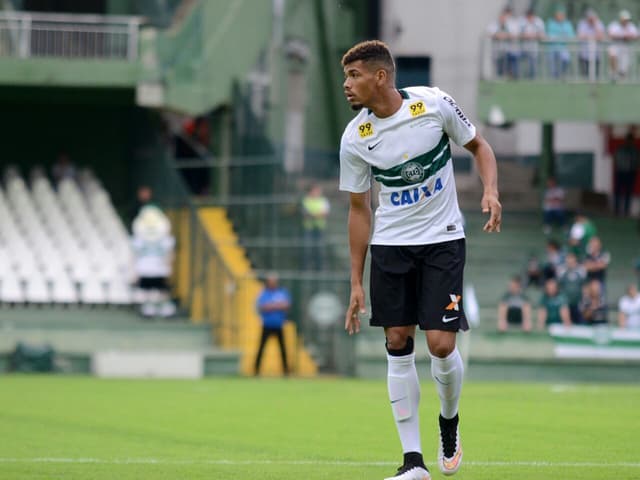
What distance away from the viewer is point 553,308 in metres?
26.1

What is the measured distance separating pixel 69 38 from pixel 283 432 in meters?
18.3

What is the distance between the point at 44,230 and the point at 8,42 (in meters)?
3.74

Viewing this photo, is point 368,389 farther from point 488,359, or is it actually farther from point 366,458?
point 366,458

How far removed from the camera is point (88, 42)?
29.5 m

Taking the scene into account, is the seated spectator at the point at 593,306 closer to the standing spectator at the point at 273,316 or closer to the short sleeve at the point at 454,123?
the standing spectator at the point at 273,316

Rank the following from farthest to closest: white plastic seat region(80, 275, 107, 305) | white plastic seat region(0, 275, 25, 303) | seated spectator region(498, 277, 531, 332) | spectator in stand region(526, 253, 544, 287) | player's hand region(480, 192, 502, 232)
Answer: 1. spectator in stand region(526, 253, 544, 287)
2. white plastic seat region(80, 275, 107, 305)
3. white plastic seat region(0, 275, 25, 303)
4. seated spectator region(498, 277, 531, 332)
5. player's hand region(480, 192, 502, 232)

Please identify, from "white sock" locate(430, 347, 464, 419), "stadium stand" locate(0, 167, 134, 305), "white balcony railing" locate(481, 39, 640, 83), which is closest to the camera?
"white sock" locate(430, 347, 464, 419)

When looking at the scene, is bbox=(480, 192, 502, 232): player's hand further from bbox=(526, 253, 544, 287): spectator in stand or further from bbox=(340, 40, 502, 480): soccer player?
bbox=(526, 253, 544, 287): spectator in stand

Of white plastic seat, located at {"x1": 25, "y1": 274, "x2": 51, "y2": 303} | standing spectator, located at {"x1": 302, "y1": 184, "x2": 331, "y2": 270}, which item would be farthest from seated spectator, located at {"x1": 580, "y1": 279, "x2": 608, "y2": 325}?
white plastic seat, located at {"x1": 25, "y1": 274, "x2": 51, "y2": 303}

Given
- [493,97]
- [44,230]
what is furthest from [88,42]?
[493,97]

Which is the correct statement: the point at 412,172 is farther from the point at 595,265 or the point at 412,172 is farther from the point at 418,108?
the point at 595,265

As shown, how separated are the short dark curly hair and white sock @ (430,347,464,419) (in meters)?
1.70

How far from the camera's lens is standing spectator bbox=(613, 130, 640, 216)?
3619 cm

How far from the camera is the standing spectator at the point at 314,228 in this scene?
27391mm
